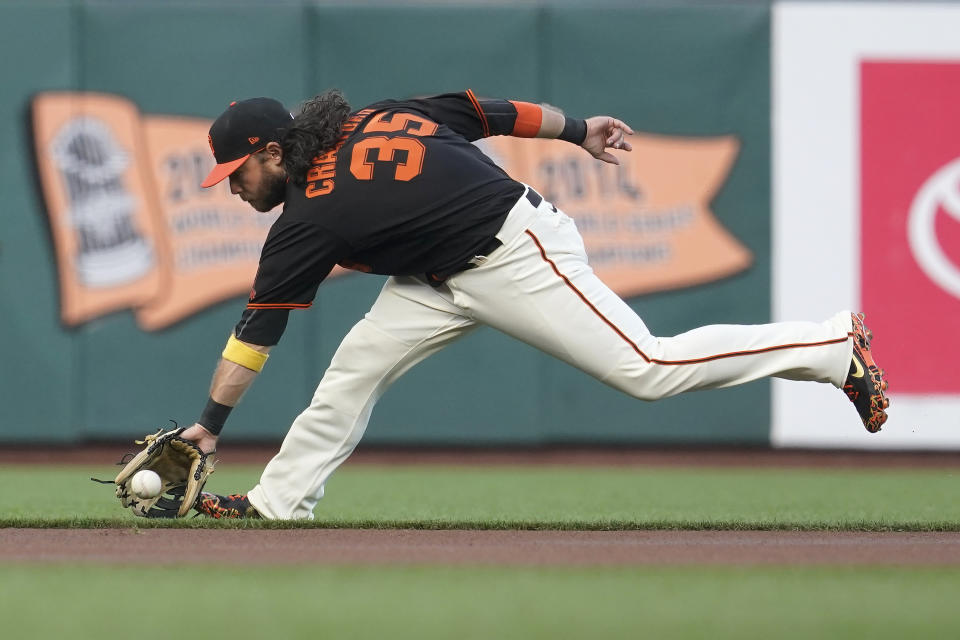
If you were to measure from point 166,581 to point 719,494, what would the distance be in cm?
364

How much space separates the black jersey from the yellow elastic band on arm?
3 centimetres

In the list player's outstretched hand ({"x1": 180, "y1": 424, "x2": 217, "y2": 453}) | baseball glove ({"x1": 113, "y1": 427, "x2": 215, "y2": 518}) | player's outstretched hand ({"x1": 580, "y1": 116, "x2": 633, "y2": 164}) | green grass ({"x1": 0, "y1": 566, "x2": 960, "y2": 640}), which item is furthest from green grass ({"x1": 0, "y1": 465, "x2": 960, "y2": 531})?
player's outstretched hand ({"x1": 580, "y1": 116, "x2": 633, "y2": 164})

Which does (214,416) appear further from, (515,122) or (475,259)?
(515,122)

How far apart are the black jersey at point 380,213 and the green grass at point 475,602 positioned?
1102 millimetres

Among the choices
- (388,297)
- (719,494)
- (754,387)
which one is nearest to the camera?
(388,297)

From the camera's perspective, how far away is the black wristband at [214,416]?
4617 millimetres

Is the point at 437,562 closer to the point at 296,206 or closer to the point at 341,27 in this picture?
the point at 296,206

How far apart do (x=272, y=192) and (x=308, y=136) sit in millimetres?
223

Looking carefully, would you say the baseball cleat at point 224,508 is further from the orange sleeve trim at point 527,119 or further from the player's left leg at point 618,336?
the orange sleeve trim at point 527,119

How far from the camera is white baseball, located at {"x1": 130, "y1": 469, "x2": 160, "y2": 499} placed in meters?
4.66

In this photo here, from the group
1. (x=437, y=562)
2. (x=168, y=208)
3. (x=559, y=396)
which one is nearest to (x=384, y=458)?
(x=559, y=396)

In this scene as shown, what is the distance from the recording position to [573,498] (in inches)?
250

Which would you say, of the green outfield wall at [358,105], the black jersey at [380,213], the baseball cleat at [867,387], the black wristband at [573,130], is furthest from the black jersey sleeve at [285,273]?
the green outfield wall at [358,105]

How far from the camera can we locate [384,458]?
28.7 ft
